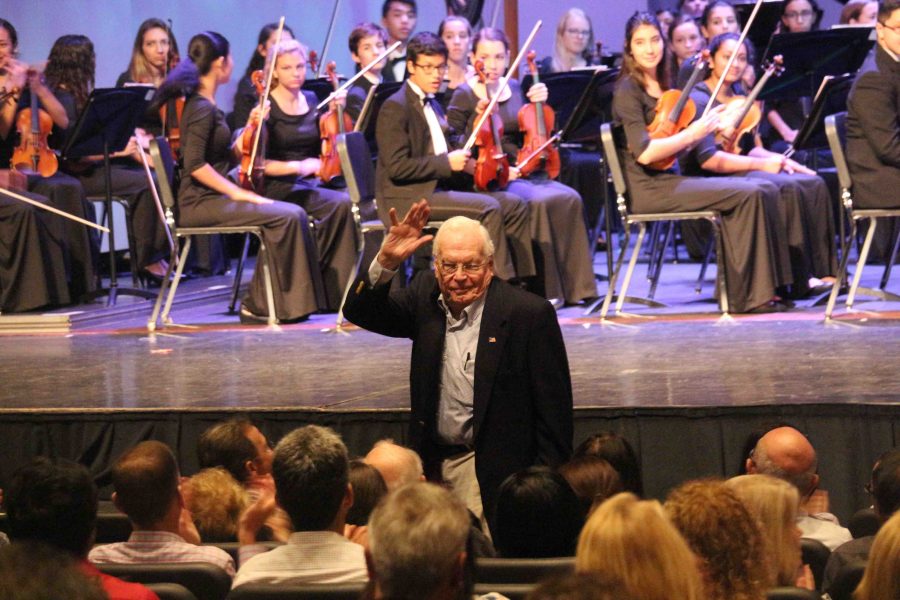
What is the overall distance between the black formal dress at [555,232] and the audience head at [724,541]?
469 cm

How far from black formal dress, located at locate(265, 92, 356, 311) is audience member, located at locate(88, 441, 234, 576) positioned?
4352 mm

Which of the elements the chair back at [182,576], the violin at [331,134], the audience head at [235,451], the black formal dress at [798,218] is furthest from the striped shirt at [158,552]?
the violin at [331,134]

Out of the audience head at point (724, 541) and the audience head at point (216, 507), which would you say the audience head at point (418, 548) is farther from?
the audience head at point (216, 507)

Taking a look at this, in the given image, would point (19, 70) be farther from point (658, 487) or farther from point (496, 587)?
point (496, 587)

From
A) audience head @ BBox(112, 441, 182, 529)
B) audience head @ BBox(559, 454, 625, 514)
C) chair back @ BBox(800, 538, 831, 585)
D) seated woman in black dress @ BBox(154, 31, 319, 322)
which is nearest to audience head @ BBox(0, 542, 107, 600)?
audience head @ BBox(112, 441, 182, 529)

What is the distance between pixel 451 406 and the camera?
393cm

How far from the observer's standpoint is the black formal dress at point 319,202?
768 centimetres

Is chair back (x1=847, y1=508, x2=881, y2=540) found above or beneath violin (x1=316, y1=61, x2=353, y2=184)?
beneath

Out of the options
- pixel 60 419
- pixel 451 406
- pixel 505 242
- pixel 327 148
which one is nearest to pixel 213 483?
pixel 451 406

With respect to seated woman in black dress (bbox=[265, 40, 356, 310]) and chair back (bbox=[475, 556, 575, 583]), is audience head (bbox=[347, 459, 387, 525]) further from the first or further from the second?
seated woman in black dress (bbox=[265, 40, 356, 310])

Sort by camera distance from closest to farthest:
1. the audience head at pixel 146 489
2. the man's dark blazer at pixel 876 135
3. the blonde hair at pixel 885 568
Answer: the blonde hair at pixel 885 568 < the audience head at pixel 146 489 < the man's dark blazer at pixel 876 135

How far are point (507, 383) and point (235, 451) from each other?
0.74m

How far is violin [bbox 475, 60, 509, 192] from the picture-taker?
7.09 meters

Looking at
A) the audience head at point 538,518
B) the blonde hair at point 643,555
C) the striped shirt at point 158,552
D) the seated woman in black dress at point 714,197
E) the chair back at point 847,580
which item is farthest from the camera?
the seated woman in black dress at point 714,197
